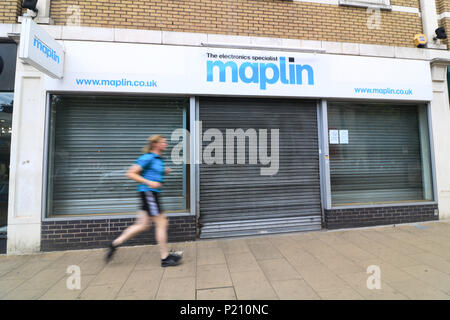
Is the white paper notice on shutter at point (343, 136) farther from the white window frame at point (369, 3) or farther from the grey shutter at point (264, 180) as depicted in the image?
the white window frame at point (369, 3)

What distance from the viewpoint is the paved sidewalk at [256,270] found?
8.52ft

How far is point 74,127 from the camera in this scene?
4438mm

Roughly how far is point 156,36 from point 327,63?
3632 mm

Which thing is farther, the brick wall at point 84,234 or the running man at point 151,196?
the brick wall at point 84,234

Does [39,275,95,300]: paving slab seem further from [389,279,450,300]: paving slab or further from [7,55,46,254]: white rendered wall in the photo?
[389,279,450,300]: paving slab

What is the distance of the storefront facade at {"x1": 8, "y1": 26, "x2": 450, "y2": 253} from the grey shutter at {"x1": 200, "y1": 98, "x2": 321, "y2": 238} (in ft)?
0.07

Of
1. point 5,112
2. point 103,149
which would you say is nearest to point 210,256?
point 103,149

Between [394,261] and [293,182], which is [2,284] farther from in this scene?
[394,261]

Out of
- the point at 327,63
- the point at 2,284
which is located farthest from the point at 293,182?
the point at 2,284

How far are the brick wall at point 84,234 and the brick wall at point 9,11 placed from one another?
3.79 meters

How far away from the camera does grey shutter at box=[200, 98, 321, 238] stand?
4.62m

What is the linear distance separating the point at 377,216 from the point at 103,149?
6.03 m

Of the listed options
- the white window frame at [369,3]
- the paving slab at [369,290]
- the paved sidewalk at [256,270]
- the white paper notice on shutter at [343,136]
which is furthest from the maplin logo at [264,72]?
the paving slab at [369,290]

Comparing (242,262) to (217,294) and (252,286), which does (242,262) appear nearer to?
(252,286)
